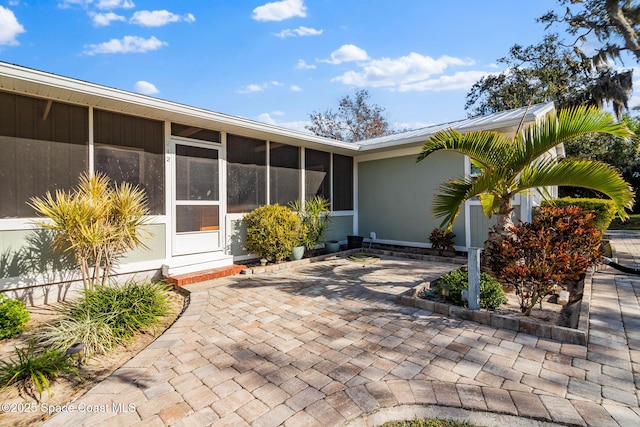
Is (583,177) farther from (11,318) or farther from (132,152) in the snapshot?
(11,318)

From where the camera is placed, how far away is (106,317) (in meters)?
3.26

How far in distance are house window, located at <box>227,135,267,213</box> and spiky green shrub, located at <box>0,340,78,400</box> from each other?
4.14m

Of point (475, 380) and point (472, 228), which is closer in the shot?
point (475, 380)

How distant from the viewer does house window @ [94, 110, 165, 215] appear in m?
4.91

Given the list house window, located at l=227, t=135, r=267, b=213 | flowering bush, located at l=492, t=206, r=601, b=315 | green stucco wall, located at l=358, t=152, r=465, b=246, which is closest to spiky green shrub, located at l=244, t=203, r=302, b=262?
house window, located at l=227, t=135, r=267, b=213

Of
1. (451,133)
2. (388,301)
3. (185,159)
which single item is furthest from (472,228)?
(185,159)

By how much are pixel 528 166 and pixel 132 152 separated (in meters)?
6.10

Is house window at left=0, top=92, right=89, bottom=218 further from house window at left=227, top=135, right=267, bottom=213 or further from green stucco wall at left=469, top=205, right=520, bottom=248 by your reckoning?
green stucco wall at left=469, top=205, right=520, bottom=248

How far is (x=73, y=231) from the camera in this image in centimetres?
400

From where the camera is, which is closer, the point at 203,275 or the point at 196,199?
the point at 203,275

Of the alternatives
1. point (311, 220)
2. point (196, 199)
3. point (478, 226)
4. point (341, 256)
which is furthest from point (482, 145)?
point (196, 199)

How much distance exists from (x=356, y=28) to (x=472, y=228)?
8041mm

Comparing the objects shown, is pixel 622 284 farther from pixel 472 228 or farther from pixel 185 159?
pixel 185 159

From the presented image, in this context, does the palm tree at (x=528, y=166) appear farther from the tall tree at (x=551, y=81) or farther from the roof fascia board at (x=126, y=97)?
the tall tree at (x=551, y=81)
